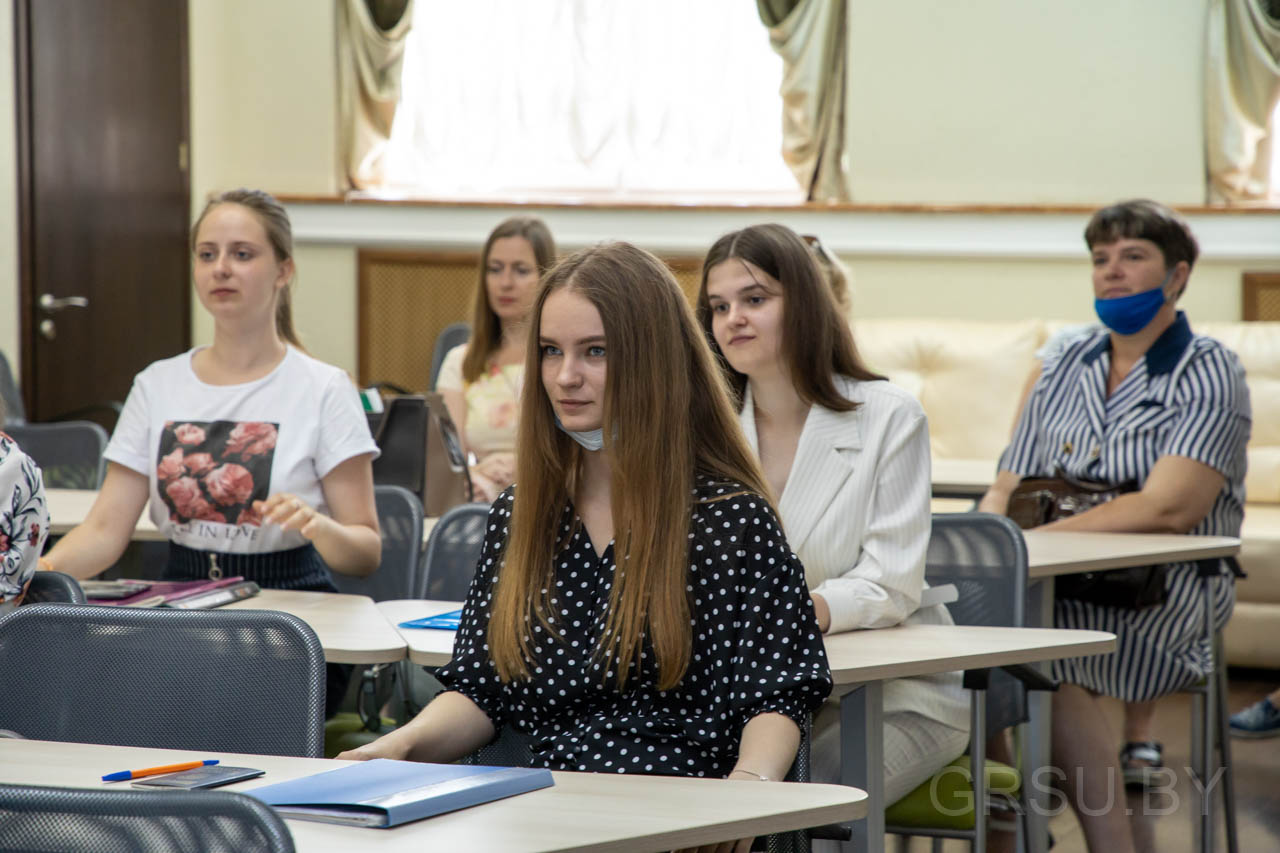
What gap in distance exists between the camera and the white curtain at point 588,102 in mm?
6824

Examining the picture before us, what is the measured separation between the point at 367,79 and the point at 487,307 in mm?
2846

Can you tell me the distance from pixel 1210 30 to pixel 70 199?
4735 millimetres

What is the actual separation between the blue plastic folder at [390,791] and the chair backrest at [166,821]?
218mm

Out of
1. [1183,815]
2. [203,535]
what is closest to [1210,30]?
[1183,815]

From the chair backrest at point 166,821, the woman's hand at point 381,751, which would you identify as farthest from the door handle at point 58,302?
the chair backrest at point 166,821

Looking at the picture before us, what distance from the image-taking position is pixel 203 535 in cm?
283

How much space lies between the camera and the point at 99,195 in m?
6.17

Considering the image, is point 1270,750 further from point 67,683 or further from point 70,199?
point 70,199

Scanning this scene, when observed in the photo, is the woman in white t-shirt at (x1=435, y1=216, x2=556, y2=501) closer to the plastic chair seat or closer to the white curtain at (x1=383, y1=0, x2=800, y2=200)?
the plastic chair seat

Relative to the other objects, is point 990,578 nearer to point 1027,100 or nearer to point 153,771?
point 153,771

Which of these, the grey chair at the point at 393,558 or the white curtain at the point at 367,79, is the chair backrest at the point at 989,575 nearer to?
the grey chair at the point at 393,558

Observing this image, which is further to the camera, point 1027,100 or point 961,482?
point 1027,100

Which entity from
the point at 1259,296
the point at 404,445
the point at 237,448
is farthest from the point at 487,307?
the point at 1259,296

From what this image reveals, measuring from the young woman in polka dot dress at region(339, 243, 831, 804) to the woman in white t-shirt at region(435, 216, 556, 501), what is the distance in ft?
7.95
